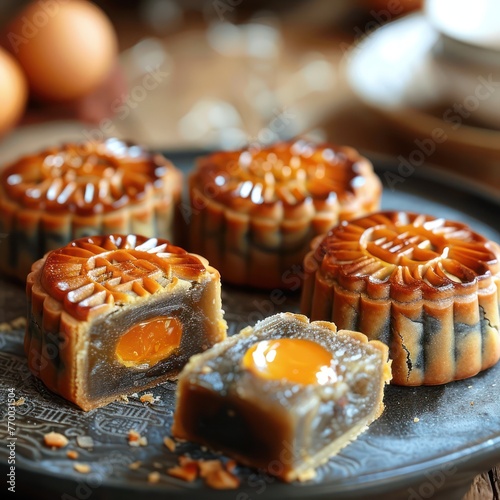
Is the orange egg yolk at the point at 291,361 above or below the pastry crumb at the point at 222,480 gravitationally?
above

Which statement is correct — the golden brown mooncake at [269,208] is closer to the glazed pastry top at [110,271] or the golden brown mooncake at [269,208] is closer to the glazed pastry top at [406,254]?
the glazed pastry top at [406,254]

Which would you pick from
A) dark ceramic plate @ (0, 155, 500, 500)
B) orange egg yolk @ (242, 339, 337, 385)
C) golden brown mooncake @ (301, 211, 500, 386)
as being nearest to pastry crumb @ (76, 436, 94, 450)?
dark ceramic plate @ (0, 155, 500, 500)

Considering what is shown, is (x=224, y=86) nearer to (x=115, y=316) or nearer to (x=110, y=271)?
(x=110, y=271)

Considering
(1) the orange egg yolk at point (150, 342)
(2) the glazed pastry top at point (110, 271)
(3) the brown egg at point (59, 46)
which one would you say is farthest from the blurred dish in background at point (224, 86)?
(1) the orange egg yolk at point (150, 342)

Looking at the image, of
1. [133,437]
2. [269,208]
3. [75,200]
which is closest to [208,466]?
[133,437]

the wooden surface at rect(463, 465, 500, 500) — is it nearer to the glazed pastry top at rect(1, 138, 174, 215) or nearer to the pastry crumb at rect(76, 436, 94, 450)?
the pastry crumb at rect(76, 436, 94, 450)

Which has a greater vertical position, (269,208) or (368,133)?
(269,208)

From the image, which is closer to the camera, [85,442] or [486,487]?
[85,442]

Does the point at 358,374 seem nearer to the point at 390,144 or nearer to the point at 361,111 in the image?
the point at 390,144
